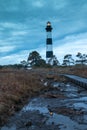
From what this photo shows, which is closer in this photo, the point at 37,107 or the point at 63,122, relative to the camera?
the point at 63,122

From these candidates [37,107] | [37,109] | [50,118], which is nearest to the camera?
[50,118]

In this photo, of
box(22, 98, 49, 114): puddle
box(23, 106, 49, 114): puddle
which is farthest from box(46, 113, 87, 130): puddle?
box(22, 98, 49, 114): puddle

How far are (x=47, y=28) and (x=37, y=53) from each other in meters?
15.7

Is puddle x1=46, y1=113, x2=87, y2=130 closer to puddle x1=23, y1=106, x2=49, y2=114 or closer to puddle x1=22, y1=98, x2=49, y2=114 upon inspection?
puddle x1=23, y1=106, x2=49, y2=114

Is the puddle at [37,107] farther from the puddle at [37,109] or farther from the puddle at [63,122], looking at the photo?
the puddle at [63,122]

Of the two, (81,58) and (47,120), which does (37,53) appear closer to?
(81,58)

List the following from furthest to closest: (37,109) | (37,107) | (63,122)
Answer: (37,107), (37,109), (63,122)

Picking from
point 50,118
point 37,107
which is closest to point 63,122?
point 50,118

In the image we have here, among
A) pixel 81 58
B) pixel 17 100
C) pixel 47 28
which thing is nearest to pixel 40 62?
pixel 81 58

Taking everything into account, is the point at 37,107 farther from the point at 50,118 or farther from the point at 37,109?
the point at 50,118

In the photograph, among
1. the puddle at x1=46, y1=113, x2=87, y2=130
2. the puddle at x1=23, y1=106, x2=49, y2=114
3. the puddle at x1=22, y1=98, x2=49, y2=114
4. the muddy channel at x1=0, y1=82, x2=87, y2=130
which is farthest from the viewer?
the puddle at x1=22, y1=98, x2=49, y2=114

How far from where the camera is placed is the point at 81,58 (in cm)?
7619

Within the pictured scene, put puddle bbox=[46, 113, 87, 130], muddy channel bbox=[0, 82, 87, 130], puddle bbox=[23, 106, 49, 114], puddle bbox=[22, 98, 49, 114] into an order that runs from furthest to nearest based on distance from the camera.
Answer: puddle bbox=[22, 98, 49, 114]
puddle bbox=[23, 106, 49, 114]
muddy channel bbox=[0, 82, 87, 130]
puddle bbox=[46, 113, 87, 130]

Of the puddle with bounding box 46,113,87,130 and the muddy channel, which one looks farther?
the muddy channel
